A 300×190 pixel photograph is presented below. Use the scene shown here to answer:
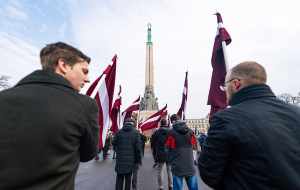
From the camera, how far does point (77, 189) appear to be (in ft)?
16.8

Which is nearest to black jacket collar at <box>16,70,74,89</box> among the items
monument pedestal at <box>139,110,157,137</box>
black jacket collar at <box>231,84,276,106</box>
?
black jacket collar at <box>231,84,276,106</box>

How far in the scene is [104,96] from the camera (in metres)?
3.64

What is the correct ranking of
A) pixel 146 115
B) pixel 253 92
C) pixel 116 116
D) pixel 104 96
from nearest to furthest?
pixel 253 92, pixel 104 96, pixel 116 116, pixel 146 115

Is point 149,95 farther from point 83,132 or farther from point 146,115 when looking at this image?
point 83,132

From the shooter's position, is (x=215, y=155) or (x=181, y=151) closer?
(x=215, y=155)

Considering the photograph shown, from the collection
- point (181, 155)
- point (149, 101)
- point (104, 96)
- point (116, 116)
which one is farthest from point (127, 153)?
point (149, 101)

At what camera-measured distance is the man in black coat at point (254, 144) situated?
3.70 feet

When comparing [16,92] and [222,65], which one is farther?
[222,65]

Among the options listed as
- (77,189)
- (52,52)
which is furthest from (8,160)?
(77,189)

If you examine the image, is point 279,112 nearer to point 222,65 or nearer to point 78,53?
point 78,53

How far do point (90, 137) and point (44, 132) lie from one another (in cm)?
30

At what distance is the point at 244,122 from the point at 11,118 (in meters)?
1.53

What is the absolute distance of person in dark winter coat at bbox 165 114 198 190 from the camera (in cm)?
360

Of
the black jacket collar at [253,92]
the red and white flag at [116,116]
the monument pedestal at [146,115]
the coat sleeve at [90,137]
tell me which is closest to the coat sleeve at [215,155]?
the black jacket collar at [253,92]
